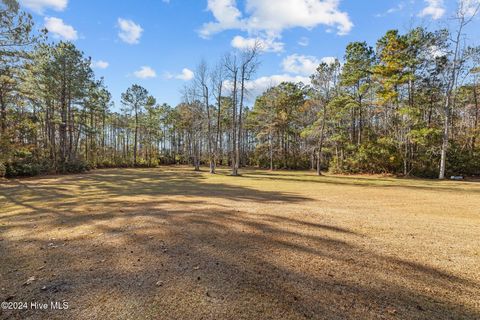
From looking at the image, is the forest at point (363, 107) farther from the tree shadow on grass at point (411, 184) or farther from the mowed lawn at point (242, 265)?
the mowed lawn at point (242, 265)

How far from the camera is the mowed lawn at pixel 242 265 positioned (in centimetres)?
240

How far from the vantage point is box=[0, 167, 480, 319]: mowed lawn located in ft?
7.86

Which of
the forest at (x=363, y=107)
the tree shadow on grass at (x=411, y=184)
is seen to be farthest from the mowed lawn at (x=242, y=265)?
the forest at (x=363, y=107)

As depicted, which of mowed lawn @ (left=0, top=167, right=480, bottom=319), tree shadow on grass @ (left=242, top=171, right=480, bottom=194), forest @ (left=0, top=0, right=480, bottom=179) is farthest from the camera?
forest @ (left=0, top=0, right=480, bottom=179)

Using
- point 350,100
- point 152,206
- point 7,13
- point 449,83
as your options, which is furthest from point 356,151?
point 7,13

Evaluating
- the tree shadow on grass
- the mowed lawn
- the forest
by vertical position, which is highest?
the forest

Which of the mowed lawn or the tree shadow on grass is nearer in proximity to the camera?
the mowed lawn

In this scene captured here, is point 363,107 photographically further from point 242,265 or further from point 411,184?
point 242,265

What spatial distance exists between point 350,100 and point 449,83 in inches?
301

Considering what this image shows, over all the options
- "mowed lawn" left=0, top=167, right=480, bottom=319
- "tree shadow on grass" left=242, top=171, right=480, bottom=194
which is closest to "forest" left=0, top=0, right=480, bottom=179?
"tree shadow on grass" left=242, top=171, right=480, bottom=194

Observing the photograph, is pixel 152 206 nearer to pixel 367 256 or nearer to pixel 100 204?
pixel 100 204

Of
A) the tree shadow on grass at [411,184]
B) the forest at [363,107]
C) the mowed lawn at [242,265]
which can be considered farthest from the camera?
the forest at [363,107]

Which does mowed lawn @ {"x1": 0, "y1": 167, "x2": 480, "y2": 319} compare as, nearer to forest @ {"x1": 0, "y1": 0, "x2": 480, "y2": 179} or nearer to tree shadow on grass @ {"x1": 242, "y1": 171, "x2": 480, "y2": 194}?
tree shadow on grass @ {"x1": 242, "y1": 171, "x2": 480, "y2": 194}

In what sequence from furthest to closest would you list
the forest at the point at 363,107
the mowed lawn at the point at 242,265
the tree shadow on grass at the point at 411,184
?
1. the forest at the point at 363,107
2. the tree shadow on grass at the point at 411,184
3. the mowed lawn at the point at 242,265
